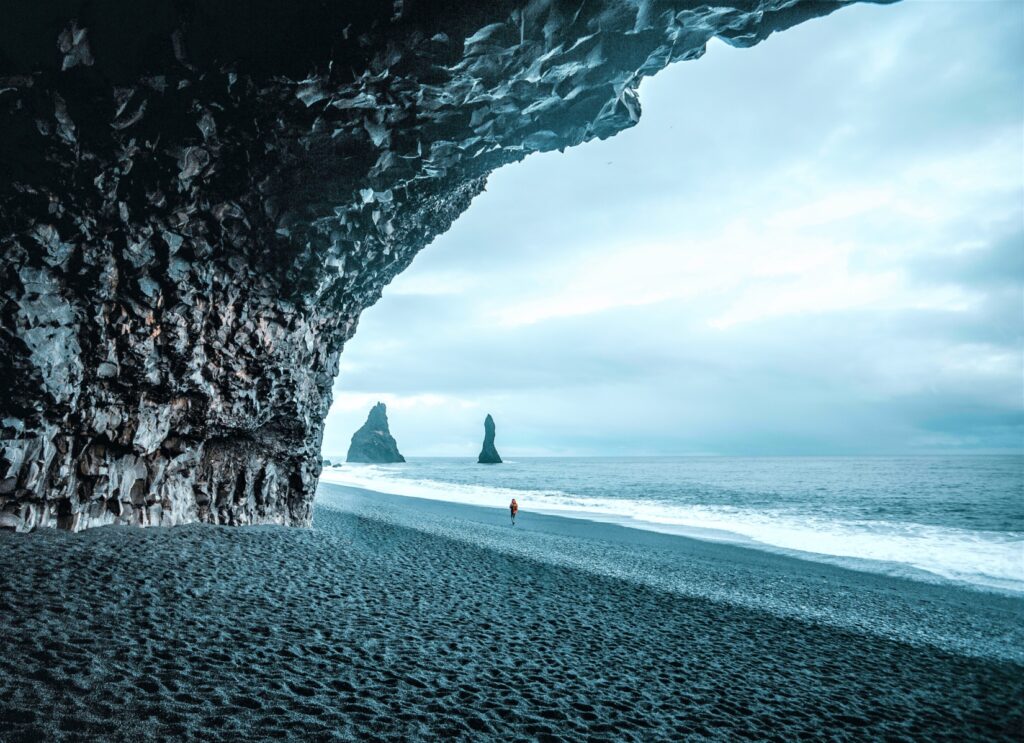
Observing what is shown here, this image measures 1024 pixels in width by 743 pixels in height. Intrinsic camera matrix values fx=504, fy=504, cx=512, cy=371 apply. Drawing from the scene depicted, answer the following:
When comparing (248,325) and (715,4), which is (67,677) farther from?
(715,4)

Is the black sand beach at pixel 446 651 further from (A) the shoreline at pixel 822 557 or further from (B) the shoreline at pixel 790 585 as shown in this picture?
(A) the shoreline at pixel 822 557

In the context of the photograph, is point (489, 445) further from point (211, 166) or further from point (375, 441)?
point (211, 166)

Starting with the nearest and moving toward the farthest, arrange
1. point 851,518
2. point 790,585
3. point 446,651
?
point 446,651 → point 790,585 → point 851,518

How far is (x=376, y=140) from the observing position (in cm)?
1345

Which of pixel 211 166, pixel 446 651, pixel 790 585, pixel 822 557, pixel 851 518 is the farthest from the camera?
pixel 851 518

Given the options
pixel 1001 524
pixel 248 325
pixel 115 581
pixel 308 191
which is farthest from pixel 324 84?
pixel 1001 524

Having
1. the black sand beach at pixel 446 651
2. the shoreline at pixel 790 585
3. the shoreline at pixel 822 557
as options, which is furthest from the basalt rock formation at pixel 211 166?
the shoreline at pixel 822 557

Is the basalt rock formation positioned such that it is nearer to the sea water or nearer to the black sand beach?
the black sand beach

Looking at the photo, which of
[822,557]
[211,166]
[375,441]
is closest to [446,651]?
[211,166]

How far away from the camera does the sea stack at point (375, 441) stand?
158000 mm

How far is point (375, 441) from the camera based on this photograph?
15800 cm

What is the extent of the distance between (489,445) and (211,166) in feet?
461

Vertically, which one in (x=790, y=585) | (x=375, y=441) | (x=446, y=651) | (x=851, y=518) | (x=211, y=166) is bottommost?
(x=375, y=441)

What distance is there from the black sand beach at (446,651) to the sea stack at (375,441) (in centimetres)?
14776
